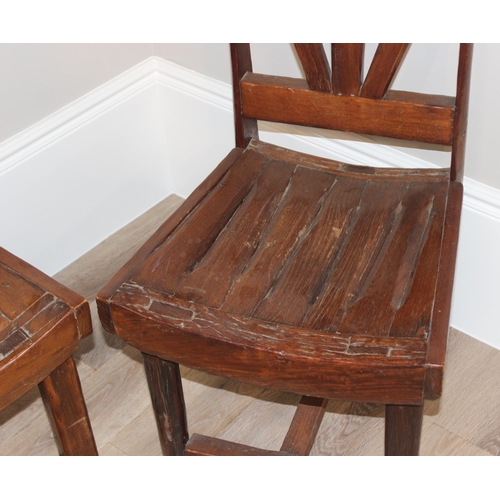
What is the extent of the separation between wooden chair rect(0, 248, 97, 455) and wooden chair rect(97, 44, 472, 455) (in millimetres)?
68

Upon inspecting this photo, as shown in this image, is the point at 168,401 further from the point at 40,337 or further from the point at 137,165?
the point at 137,165

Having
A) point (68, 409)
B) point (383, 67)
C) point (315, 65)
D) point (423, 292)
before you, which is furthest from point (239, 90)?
point (68, 409)

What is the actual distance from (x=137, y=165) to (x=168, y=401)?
75 centimetres

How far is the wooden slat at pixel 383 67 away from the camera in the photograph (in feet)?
3.45

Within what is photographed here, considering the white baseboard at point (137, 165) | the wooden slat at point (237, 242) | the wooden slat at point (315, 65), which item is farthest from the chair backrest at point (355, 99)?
the white baseboard at point (137, 165)

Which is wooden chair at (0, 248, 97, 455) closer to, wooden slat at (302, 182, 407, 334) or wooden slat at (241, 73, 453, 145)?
wooden slat at (302, 182, 407, 334)

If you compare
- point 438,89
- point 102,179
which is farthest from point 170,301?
point 102,179

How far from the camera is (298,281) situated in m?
0.99

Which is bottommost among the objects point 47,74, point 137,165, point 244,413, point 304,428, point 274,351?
point 244,413

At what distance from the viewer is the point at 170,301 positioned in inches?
38.2

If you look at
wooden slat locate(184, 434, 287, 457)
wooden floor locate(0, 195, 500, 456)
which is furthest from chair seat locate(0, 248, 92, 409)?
wooden floor locate(0, 195, 500, 456)

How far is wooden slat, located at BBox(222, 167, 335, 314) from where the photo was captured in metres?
0.97

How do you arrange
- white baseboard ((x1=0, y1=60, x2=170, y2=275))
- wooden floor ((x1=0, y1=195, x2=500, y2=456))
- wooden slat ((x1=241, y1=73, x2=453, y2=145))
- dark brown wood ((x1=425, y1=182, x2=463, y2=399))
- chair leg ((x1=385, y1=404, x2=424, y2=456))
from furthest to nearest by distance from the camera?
white baseboard ((x1=0, y1=60, x2=170, y2=275)) < wooden floor ((x1=0, y1=195, x2=500, y2=456)) < wooden slat ((x1=241, y1=73, x2=453, y2=145)) < chair leg ((x1=385, y1=404, x2=424, y2=456)) < dark brown wood ((x1=425, y1=182, x2=463, y2=399))
